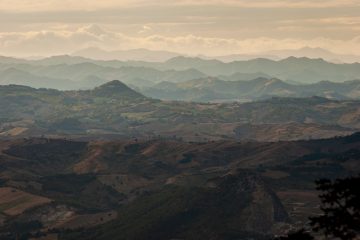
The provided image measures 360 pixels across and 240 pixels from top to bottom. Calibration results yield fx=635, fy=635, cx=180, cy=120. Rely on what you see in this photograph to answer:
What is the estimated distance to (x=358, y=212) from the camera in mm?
97250

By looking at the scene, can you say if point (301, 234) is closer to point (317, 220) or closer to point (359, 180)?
point (317, 220)

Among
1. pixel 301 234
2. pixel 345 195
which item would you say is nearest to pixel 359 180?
pixel 345 195

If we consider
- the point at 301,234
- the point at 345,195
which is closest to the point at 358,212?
the point at 345,195

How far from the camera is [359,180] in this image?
98.6 meters

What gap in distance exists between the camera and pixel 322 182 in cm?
10100

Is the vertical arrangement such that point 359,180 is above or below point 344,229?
above

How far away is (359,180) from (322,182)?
5757mm

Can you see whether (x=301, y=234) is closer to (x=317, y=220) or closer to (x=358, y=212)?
(x=317, y=220)

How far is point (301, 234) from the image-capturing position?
10231cm

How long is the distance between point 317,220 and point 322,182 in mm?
6051

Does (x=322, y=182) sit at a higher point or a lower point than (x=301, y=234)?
higher

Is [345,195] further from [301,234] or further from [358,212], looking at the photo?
[301,234]

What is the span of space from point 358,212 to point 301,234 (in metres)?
10.2

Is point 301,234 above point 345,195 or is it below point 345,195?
below
